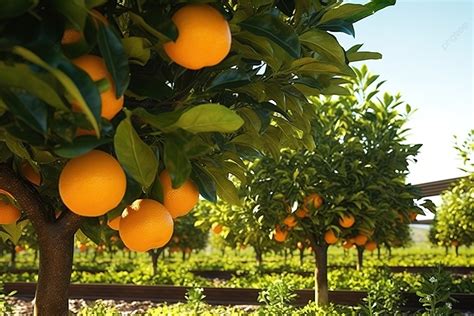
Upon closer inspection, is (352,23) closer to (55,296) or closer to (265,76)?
(265,76)

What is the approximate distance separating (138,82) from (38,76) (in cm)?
37

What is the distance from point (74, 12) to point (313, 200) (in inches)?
176

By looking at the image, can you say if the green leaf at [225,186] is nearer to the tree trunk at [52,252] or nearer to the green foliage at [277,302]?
the tree trunk at [52,252]

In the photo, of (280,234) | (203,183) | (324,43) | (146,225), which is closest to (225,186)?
(203,183)

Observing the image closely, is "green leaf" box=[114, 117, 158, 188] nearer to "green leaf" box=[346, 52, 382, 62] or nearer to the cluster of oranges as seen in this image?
the cluster of oranges

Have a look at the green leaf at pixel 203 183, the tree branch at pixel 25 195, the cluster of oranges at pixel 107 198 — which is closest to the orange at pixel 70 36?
the cluster of oranges at pixel 107 198

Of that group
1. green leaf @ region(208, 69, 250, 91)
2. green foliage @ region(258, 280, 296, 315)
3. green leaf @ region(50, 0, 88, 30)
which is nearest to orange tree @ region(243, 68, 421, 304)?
green foliage @ region(258, 280, 296, 315)

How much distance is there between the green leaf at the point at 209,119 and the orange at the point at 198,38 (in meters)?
0.14

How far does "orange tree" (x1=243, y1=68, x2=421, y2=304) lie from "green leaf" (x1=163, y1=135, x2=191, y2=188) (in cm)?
414

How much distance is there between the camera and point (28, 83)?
95cm

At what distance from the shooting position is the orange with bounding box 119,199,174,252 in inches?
52.6

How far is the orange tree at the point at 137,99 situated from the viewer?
3.24 feet

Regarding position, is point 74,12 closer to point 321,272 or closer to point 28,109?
point 28,109

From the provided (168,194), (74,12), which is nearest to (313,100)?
(168,194)
